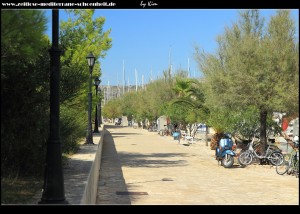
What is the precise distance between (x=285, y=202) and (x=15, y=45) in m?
6.79

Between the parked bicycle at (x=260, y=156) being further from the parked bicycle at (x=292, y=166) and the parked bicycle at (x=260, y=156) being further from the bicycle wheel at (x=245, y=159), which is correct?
the parked bicycle at (x=292, y=166)

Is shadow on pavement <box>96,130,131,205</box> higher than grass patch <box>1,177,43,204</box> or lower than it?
lower

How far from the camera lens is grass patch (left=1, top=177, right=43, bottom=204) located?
7930 mm

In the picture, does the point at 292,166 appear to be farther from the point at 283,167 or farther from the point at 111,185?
the point at 111,185

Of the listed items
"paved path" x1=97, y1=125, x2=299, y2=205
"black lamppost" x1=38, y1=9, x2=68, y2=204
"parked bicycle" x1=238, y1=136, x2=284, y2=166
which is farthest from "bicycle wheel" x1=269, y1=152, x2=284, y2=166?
"black lamppost" x1=38, y1=9, x2=68, y2=204

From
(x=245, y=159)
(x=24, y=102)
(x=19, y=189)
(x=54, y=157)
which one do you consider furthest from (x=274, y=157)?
(x=54, y=157)

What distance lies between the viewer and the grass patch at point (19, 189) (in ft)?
26.0

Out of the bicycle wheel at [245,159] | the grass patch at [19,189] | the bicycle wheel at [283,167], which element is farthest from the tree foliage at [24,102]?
the bicycle wheel at [245,159]

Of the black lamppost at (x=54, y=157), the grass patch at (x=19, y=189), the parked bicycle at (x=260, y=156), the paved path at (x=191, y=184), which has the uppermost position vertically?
the black lamppost at (x=54, y=157)

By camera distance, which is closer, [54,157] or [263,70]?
[54,157]

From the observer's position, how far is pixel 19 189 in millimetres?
9117

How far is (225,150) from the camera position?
18875 mm

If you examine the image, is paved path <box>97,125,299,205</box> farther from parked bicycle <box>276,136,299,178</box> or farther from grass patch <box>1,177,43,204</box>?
grass patch <box>1,177,43,204</box>

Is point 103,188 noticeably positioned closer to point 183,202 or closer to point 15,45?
point 183,202
